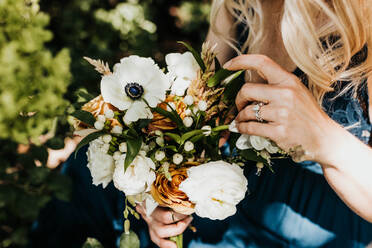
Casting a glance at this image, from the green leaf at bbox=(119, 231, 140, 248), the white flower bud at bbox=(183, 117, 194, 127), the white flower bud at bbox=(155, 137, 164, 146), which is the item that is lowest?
the green leaf at bbox=(119, 231, 140, 248)

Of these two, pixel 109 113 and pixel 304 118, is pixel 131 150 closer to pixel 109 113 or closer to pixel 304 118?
pixel 109 113

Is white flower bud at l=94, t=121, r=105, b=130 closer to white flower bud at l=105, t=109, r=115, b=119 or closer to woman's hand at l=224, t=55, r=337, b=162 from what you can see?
white flower bud at l=105, t=109, r=115, b=119

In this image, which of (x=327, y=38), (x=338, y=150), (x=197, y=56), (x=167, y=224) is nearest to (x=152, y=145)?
(x=197, y=56)

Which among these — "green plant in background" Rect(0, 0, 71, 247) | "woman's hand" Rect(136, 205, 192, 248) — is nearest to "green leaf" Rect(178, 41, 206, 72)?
"woman's hand" Rect(136, 205, 192, 248)

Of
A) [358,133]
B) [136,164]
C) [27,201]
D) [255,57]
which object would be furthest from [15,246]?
[358,133]

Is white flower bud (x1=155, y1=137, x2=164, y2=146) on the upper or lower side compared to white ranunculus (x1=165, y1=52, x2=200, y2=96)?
lower

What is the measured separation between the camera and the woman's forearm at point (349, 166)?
33.8 inches

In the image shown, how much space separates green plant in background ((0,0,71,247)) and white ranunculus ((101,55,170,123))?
2.36 ft

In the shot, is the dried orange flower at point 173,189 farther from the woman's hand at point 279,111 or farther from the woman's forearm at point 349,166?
the woman's forearm at point 349,166

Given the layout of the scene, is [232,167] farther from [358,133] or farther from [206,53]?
[358,133]

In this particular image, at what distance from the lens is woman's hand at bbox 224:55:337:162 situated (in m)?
0.80

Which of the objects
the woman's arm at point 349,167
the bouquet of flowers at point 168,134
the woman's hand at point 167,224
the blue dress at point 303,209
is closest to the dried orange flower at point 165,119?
the bouquet of flowers at point 168,134

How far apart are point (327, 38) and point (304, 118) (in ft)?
1.19

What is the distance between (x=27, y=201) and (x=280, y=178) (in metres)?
1.08
